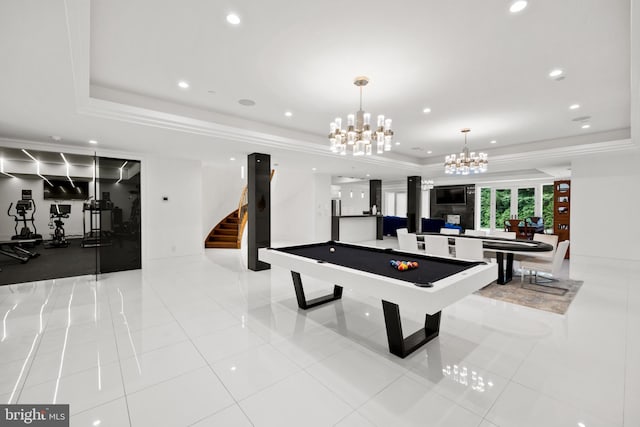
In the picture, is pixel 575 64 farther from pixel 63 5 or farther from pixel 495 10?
pixel 63 5

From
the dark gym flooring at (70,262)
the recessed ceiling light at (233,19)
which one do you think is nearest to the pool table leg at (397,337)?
the recessed ceiling light at (233,19)

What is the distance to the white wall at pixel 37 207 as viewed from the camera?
497 centimetres

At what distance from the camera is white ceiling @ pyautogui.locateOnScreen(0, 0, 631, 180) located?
7.43 ft

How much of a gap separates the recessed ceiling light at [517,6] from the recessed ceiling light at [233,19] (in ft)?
7.62

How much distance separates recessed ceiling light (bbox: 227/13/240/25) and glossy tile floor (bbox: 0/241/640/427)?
305cm

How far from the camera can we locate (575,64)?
3135mm

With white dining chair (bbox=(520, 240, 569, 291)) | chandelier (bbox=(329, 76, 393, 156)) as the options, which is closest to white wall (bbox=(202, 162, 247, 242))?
chandelier (bbox=(329, 76, 393, 156))

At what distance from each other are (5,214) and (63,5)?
17.9ft

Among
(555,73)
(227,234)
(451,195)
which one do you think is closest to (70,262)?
(227,234)

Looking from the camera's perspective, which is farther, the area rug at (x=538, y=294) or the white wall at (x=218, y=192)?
the white wall at (x=218, y=192)

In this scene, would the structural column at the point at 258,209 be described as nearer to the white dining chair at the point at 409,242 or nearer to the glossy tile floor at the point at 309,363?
the glossy tile floor at the point at 309,363

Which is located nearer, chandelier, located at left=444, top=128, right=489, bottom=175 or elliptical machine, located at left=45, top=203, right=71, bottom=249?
elliptical machine, located at left=45, top=203, right=71, bottom=249

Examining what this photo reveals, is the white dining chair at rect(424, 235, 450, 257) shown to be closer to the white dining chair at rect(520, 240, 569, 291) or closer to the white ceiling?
the white dining chair at rect(520, 240, 569, 291)

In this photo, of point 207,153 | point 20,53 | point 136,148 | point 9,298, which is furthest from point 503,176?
point 9,298
